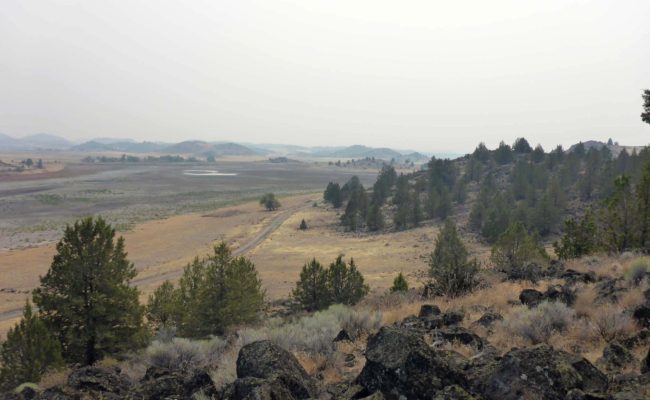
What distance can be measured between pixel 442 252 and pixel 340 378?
26.8 m

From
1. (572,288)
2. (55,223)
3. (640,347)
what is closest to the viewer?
(640,347)

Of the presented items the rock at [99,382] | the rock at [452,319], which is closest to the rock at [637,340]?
the rock at [452,319]

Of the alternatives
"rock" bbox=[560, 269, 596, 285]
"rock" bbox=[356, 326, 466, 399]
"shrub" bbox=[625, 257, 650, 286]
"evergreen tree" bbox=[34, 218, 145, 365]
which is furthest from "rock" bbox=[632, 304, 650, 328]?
"evergreen tree" bbox=[34, 218, 145, 365]

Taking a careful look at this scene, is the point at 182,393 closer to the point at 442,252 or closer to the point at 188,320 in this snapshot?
the point at 188,320

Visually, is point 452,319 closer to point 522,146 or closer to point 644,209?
point 644,209

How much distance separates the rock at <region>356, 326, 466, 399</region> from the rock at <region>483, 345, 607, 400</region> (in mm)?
536

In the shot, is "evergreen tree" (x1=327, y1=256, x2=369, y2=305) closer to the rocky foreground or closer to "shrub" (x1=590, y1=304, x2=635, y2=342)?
"shrub" (x1=590, y1=304, x2=635, y2=342)

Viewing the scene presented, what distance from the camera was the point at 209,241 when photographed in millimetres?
61906

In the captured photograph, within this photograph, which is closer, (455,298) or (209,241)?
(455,298)

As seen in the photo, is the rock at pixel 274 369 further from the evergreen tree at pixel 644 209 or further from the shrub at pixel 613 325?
the evergreen tree at pixel 644 209

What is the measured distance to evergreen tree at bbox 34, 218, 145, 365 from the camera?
50.1ft

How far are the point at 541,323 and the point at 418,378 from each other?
4.00 meters

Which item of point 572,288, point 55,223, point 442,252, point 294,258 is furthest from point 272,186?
point 572,288

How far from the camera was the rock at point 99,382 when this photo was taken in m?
6.95
